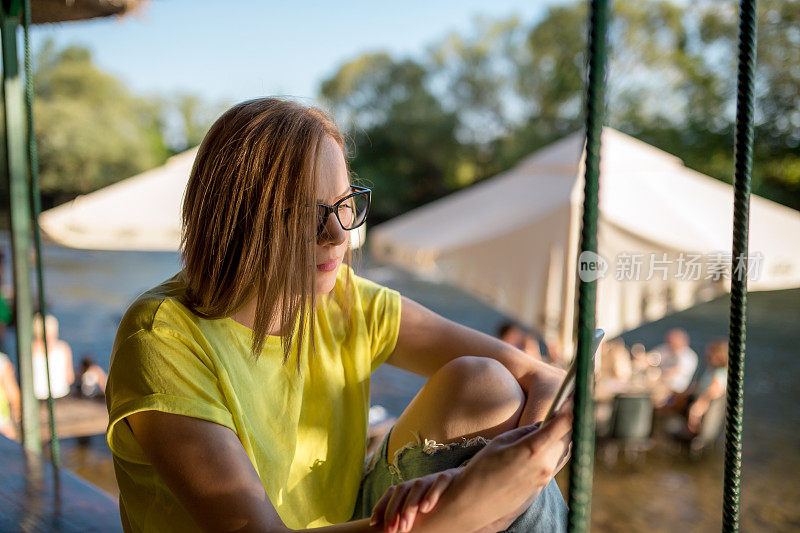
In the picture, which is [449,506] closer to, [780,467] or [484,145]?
[780,467]

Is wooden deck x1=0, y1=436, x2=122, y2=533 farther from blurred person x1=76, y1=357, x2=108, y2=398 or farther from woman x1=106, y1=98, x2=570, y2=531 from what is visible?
blurred person x1=76, y1=357, x2=108, y2=398

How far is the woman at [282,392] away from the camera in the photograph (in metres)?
0.83

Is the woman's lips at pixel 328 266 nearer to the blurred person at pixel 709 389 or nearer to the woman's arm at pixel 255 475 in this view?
the woman's arm at pixel 255 475

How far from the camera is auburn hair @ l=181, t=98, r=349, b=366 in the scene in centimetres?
96

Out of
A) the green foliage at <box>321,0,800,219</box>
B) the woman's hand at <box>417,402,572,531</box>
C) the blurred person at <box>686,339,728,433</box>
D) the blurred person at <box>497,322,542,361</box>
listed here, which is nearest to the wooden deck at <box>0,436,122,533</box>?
the woman's hand at <box>417,402,572,531</box>

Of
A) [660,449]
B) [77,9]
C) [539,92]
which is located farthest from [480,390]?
[539,92]

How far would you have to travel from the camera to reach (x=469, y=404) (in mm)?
1019

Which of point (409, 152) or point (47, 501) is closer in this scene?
point (47, 501)

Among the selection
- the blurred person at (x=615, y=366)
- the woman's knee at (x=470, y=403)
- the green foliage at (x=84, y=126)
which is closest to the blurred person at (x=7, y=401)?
the woman's knee at (x=470, y=403)

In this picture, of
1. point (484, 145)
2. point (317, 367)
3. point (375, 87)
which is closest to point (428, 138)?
point (484, 145)

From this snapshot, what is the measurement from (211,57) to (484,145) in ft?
72.9

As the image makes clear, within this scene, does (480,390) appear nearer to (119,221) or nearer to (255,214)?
(255,214)

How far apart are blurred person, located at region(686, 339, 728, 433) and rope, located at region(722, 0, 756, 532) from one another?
527 centimetres

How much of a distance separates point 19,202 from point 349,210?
138 centimetres
